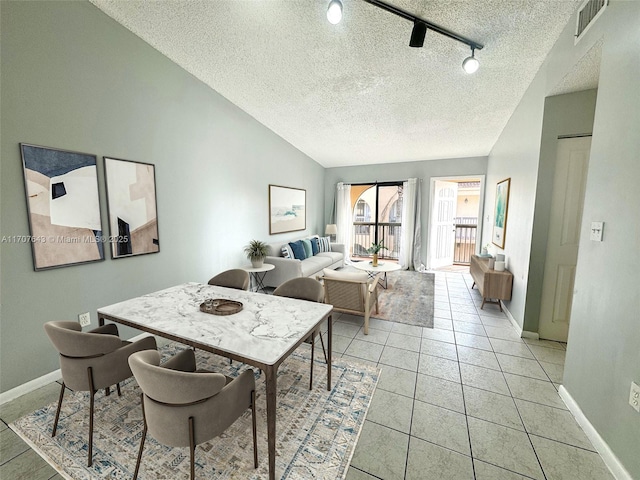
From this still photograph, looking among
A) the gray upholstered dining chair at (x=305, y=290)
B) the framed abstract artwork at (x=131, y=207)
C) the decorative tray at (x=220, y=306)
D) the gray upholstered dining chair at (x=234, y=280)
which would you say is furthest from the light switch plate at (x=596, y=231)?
the framed abstract artwork at (x=131, y=207)

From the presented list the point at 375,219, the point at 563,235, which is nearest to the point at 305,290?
the point at 563,235

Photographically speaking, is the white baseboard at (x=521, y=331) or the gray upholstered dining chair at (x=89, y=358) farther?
the white baseboard at (x=521, y=331)

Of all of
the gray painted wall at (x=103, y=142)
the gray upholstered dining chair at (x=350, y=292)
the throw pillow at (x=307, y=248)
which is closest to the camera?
the gray painted wall at (x=103, y=142)

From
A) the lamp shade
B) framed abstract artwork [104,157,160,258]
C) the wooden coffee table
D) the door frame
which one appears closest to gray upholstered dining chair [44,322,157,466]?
framed abstract artwork [104,157,160,258]

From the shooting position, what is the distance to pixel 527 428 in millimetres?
1632

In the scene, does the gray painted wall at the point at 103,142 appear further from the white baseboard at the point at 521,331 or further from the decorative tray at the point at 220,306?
the white baseboard at the point at 521,331

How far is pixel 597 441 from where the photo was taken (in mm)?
1474

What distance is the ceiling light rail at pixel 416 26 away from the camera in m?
1.77

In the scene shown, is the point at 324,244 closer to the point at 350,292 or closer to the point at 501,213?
the point at 350,292

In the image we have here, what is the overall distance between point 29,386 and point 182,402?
1952mm

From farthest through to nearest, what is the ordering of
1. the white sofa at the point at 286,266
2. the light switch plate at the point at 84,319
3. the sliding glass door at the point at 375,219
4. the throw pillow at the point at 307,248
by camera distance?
the sliding glass door at the point at 375,219 < the throw pillow at the point at 307,248 < the white sofa at the point at 286,266 < the light switch plate at the point at 84,319

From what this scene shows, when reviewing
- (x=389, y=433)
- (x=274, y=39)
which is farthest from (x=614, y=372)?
(x=274, y=39)

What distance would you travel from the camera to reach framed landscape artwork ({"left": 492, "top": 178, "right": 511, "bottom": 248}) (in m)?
3.63

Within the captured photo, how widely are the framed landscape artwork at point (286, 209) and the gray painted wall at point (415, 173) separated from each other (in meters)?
1.33
